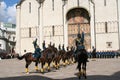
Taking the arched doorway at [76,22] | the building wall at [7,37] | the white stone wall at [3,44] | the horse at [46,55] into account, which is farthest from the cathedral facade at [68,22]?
the horse at [46,55]

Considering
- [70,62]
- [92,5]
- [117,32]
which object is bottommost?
[70,62]

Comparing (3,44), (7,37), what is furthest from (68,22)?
(7,37)

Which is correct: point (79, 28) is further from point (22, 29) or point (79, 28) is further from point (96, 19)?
point (22, 29)

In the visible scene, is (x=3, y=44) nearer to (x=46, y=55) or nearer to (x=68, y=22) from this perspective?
(x=68, y=22)

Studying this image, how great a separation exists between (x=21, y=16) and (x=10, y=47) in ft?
115

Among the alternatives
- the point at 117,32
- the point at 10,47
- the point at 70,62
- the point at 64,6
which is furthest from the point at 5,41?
the point at 70,62

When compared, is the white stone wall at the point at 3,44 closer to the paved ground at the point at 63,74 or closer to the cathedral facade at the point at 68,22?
the cathedral facade at the point at 68,22

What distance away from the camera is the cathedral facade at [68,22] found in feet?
179

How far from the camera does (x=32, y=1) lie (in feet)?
204

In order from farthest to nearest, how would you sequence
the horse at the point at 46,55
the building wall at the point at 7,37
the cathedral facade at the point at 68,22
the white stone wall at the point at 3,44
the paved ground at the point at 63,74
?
the building wall at the point at 7,37 → the white stone wall at the point at 3,44 → the cathedral facade at the point at 68,22 → the horse at the point at 46,55 → the paved ground at the point at 63,74

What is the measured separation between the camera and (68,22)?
5819 centimetres

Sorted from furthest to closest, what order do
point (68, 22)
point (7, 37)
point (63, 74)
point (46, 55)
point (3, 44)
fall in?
1. point (7, 37)
2. point (3, 44)
3. point (68, 22)
4. point (46, 55)
5. point (63, 74)

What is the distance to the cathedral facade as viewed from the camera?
54.4 m

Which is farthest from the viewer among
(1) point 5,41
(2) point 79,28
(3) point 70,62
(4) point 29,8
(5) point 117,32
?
(1) point 5,41
